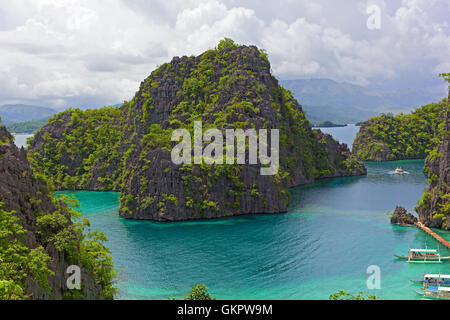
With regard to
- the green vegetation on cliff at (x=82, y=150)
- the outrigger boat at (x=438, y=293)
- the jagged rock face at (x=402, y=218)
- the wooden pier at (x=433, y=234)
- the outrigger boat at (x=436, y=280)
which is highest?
the green vegetation on cliff at (x=82, y=150)

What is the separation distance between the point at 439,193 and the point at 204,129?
153ft

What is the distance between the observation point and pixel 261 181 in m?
81.1

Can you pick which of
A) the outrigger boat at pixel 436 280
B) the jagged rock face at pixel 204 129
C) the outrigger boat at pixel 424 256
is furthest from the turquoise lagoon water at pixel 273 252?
the jagged rock face at pixel 204 129

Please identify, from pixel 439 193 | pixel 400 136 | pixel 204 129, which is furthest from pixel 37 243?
pixel 400 136

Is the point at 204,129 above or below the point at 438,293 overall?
above

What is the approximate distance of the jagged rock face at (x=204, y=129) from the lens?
76.7 m

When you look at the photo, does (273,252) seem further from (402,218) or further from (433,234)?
(402,218)

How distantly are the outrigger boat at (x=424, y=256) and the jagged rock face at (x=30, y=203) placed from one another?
3845 cm

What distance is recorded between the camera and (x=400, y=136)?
564ft

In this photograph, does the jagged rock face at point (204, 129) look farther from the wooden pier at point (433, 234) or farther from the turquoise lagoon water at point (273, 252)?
the wooden pier at point (433, 234)

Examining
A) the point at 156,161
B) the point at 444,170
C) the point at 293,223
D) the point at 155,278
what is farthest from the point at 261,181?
the point at 155,278

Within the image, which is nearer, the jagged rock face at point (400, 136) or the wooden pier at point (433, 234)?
the wooden pier at point (433, 234)

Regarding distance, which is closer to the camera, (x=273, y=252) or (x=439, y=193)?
(x=273, y=252)

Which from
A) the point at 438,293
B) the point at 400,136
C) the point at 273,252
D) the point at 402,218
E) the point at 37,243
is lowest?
the point at 438,293
